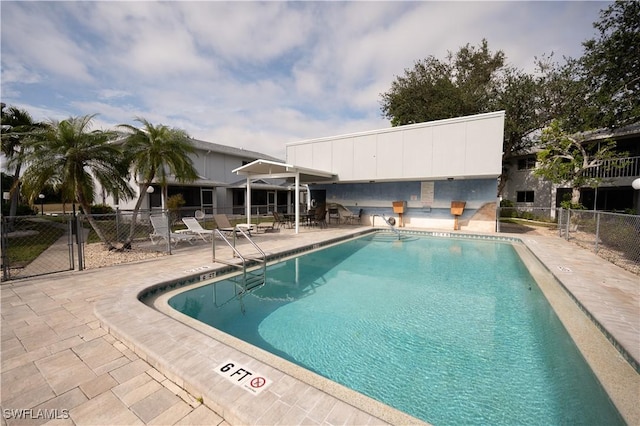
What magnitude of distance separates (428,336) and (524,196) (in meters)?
23.7

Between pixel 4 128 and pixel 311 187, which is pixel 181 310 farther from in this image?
pixel 4 128

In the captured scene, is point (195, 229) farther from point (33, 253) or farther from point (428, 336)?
point (428, 336)

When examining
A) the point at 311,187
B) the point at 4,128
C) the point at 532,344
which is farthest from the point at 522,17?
the point at 4,128

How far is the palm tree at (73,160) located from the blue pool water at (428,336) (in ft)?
16.7

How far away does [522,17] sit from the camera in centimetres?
1023

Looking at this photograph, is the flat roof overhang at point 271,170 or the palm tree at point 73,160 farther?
the flat roof overhang at point 271,170

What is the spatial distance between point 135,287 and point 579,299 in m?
7.84

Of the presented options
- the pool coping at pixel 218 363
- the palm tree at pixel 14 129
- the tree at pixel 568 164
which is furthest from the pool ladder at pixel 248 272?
the tree at pixel 568 164

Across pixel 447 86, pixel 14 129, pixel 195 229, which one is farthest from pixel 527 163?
pixel 14 129

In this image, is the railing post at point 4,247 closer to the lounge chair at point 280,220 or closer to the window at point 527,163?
the lounge chair at point 280,220

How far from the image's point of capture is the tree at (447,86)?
2138 centimetres

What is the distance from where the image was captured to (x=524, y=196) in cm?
2236

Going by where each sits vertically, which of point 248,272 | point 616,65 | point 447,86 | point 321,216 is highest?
point 447,86

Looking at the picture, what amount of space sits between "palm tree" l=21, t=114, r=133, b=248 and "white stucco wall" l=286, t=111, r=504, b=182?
11357 mm
